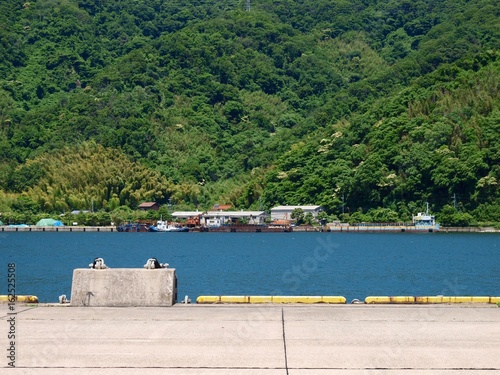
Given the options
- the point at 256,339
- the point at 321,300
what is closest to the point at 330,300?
the point at 321,300

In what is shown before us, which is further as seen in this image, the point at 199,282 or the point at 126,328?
the point at 199,282

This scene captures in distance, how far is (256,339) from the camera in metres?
20.7

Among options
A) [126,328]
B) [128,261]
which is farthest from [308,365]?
[128,261]

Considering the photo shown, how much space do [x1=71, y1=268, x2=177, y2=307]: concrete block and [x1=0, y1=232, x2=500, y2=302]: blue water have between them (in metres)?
29.3

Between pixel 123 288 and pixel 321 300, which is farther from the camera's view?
pixel 321 300

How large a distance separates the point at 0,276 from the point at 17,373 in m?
63.4

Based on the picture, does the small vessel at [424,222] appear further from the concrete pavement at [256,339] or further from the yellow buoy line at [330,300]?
the concrete pavement at [256,339]

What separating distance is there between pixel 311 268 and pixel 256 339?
70.7 meters

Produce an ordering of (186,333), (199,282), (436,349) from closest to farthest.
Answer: (436,349), (186,333), (199,282)

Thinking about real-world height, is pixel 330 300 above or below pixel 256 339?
above

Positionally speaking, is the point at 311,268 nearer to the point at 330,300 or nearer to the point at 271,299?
the point at 330,300

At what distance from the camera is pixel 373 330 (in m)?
21.5

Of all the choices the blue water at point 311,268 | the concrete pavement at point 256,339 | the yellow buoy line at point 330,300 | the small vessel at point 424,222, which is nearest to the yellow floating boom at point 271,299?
the yellow buoy line at point 330,300

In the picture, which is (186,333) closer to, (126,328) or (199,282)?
(126,328)
